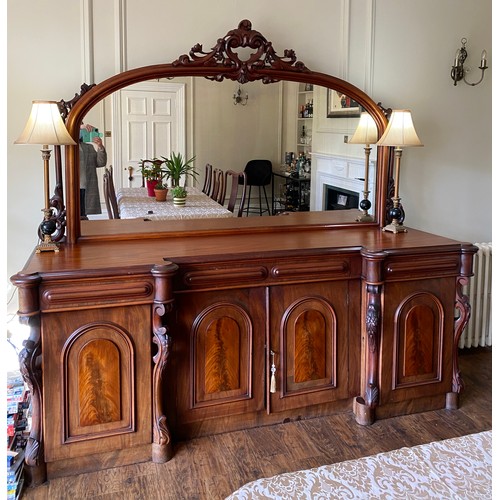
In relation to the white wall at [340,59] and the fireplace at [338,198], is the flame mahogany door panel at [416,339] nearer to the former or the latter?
the fireplace at [338,198]

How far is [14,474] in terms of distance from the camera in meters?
A: 2.21

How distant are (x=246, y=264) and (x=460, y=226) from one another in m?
1.88

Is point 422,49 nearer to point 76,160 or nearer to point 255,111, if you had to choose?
point 255,111

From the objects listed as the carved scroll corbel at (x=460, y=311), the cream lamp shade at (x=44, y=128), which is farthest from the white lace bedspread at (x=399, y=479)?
the cream lamp shade at (x=44, y=128)

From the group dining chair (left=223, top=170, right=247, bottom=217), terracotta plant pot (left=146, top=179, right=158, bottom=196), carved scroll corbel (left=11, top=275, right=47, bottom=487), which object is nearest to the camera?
carved scroll corbel (left=11, top=275, right=47, bottom=487)

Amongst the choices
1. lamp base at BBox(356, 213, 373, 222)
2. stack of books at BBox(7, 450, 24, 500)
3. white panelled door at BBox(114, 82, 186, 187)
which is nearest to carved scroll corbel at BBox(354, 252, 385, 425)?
lamp base at BBox(356, 213, 373, 222)

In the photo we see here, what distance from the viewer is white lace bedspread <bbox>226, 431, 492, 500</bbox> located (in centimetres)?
142

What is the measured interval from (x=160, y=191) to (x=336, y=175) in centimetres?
102

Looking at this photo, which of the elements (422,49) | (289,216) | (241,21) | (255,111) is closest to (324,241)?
(289,216)

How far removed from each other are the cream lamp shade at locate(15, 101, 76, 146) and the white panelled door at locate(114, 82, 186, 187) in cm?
36

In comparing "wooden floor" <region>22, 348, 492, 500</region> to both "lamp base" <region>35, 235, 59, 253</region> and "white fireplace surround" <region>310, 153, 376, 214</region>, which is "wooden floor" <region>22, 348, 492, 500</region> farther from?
"white fireplace surround" <region>310, 153, 376, 214</region>

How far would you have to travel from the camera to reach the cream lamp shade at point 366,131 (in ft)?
10.3

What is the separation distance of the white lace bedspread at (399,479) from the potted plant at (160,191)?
1755mm

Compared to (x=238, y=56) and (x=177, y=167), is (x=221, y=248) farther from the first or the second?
(x=238, y=56)
